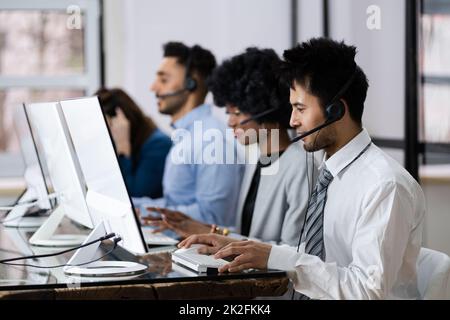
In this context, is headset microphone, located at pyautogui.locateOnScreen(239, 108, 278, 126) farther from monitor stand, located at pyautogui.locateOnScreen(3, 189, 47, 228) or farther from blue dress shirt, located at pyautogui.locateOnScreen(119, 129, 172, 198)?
blue dress shirt, located at pyautogui.locateOnScreen(119, 129, 172, 198)

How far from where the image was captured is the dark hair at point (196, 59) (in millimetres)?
2904

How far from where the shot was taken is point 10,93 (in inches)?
158

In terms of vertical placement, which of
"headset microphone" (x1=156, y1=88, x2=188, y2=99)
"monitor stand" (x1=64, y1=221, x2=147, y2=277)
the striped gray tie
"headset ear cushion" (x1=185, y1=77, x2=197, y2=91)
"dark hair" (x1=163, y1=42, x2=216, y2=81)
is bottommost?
"monitor stand" (x1=64, y1=221, x2=147, y2=277)

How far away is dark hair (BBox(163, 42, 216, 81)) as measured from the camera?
2.90 meters

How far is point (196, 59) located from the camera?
2941mm

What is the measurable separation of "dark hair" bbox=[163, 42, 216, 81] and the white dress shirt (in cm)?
137

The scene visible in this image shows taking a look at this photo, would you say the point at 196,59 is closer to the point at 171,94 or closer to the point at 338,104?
the point at 171,94

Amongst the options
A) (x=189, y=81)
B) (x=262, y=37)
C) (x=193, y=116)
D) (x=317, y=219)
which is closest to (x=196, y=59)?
→ (x=189, y=81)

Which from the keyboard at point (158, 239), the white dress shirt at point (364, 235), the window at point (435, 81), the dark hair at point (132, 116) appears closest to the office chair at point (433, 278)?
the white dress shirt at point (364, 235)

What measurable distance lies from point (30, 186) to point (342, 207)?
1.22 meters

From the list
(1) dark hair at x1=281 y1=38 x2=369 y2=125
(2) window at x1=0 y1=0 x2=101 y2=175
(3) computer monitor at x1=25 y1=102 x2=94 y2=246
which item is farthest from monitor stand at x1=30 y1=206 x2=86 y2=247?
(2) window at x1=0 y1=0 x2=101 y2=175

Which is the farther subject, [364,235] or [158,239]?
[158,239]

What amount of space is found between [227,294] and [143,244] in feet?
0.57
